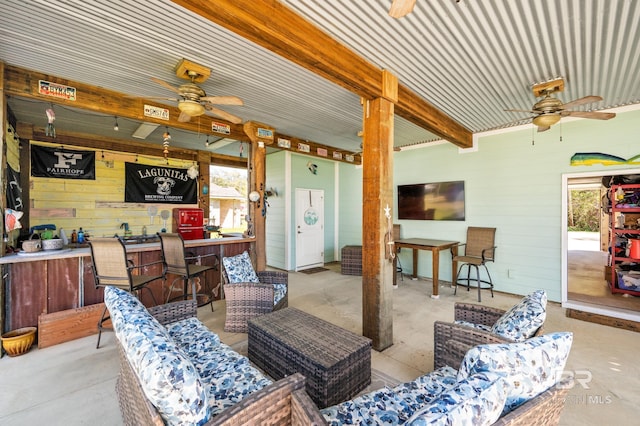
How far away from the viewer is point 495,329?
6.18 ft

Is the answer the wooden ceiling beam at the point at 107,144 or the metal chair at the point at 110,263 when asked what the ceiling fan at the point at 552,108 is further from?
the wooden ceiling beam at the point at 107,144

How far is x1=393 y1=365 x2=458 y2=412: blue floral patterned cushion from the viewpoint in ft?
4.74

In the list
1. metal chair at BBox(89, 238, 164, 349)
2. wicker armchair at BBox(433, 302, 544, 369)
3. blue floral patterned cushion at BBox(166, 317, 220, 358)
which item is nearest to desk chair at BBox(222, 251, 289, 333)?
blue floral patterned cushion at BBox(166, 317, 220, 358)

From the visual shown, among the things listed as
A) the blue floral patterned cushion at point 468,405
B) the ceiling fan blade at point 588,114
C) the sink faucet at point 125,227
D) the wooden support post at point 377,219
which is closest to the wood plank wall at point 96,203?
the sink faucet at point 125,227

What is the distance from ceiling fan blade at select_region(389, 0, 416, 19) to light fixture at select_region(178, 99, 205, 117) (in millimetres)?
2268

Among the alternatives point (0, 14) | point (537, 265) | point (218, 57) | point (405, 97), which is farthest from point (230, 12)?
point (537, 265)

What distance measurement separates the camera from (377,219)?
9.31 feet

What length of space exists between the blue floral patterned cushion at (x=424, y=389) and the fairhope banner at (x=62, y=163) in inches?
273

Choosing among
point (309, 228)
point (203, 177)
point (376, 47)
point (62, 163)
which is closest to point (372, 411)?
point (376, 47)

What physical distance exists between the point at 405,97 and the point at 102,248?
373 centimetres

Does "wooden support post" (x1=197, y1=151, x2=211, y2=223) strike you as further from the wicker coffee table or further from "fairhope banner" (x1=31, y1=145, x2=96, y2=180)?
the wicker coffee table

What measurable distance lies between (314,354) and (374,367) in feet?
2.89

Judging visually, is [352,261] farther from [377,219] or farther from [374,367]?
[374,367]

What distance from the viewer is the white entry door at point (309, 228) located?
665 cm
